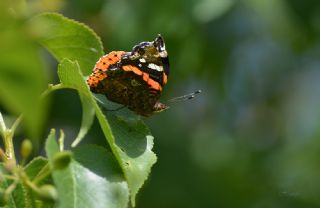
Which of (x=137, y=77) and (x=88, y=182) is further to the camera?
(x=137, y=77)

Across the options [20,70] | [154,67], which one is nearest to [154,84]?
[154,67]

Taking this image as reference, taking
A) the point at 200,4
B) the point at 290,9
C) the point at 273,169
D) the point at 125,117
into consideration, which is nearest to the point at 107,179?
the point at 125,117

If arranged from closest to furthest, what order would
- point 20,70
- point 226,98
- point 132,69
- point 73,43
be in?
point 20,70
point 73,43
point 132,69
point 226,98

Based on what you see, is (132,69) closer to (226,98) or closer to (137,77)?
(137,77)

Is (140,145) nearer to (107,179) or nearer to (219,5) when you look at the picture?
(107,179)

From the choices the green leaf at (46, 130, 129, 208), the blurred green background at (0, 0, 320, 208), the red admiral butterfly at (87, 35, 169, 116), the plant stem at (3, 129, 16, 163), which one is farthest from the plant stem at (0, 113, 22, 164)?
the blurred green background at (0, 0, 320, 208)

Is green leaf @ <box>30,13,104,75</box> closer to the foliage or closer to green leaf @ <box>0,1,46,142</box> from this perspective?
the foliage
